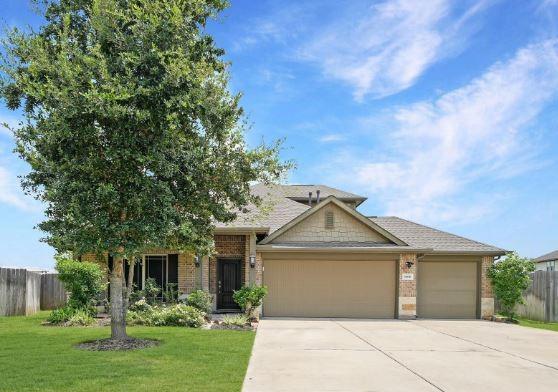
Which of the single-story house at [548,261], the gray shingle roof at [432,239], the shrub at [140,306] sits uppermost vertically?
the gray shingle roof at [432,239]

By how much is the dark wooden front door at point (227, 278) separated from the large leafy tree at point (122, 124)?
801cm

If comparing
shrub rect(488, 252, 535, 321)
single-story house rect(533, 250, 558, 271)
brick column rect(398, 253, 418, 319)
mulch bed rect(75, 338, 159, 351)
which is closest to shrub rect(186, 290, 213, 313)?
mulch bed rect(75, 338, 159, 351)

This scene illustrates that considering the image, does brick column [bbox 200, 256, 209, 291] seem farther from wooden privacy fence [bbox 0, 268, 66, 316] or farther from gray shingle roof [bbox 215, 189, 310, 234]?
wooden privacy fence [bbox 0, 268, 66, 316]

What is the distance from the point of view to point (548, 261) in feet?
146

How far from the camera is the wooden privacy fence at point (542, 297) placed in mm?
21497

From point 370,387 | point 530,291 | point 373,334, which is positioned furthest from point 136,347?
point 530,291

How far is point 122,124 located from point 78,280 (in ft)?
27.2

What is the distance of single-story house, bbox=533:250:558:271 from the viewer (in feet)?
142

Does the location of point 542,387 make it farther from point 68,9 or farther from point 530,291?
point 530,291

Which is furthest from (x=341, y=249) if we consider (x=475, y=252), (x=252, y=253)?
(x=475, y=252)

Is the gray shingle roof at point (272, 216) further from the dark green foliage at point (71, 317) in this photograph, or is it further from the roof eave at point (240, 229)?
the dark green foliage at point (71, 317)

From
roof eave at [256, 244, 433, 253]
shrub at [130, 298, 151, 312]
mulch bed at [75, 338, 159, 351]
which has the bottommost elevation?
shrub at [130, 298, 151, 312]

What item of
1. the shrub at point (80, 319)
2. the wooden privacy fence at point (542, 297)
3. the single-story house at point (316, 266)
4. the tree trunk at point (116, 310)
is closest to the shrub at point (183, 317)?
the shrub at point (80, 319)

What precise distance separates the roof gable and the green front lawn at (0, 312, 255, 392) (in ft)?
23.4
